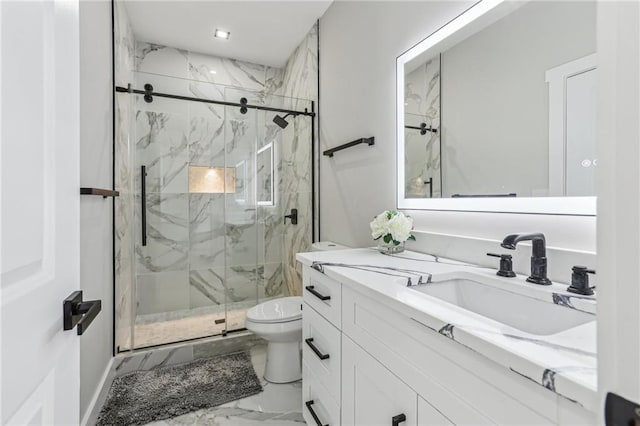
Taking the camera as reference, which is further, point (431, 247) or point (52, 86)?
point (431, 247)

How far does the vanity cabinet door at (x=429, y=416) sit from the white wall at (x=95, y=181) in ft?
4.78

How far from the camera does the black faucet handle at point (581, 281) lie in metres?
0.79

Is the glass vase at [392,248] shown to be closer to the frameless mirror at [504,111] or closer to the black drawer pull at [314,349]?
the frameless mirror at [504,111]

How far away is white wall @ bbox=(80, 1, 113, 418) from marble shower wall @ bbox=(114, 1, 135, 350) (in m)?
0.11

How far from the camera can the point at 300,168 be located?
8.79 feet

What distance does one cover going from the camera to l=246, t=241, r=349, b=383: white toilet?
181 centimetres

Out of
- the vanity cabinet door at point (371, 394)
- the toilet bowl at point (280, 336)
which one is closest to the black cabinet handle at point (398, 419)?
the vanity cabinet door at point (371, 394)

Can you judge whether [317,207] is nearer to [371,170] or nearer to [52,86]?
[371,170]

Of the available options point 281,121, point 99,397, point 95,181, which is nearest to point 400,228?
point 95,181

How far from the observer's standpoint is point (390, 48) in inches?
65.9

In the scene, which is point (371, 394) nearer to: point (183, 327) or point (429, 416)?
point (429, 416)

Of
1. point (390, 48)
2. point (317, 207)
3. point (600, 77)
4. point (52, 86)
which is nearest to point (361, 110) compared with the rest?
point (390, 48)

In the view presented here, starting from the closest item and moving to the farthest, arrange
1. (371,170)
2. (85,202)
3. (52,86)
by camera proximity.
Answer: (52,86) < (85,202) < (371,170)

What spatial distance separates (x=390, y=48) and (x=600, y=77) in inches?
63.3
